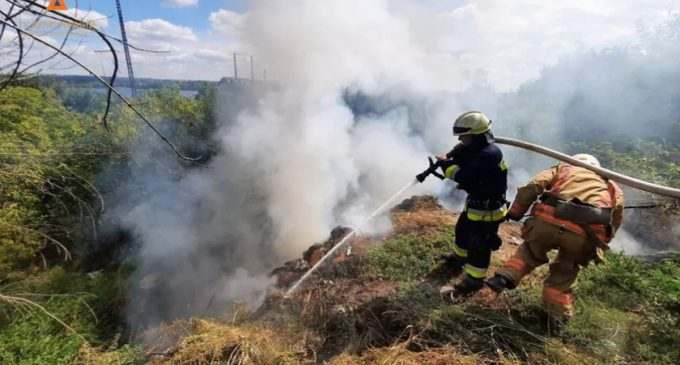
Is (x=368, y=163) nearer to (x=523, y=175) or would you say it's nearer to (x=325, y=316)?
(x=523, y=175)

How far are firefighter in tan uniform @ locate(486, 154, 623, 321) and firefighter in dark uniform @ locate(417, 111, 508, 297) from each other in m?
0.28

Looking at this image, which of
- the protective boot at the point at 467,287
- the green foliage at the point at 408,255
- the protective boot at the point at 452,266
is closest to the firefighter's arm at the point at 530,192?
the protective boot at the point at 467,287

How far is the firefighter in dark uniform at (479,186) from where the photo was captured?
390cm

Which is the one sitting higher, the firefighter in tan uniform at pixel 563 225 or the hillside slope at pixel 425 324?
the firefighter in tan uniform at pixel 563 225

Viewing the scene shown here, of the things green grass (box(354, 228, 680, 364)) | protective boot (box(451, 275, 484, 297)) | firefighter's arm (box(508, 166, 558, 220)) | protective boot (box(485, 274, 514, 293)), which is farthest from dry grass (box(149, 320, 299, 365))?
firefighter's arm (box(508, 166, 558, 220))

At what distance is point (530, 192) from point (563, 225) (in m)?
0.48

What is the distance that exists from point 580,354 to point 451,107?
1451 centimetres

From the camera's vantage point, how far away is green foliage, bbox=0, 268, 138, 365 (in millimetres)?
4562

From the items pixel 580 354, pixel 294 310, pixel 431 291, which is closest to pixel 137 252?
pixel 294 310

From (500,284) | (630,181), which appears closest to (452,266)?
(500,284)

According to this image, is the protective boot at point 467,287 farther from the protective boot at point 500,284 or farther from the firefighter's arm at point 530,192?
the firefighter's arm at point 530,192

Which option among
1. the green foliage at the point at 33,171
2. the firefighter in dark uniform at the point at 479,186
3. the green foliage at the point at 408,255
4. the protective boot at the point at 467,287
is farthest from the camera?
the green foliage at the point at 408,255

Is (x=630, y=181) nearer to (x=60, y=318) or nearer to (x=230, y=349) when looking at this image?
(x=230, y=349)

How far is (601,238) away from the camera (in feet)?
10.6
